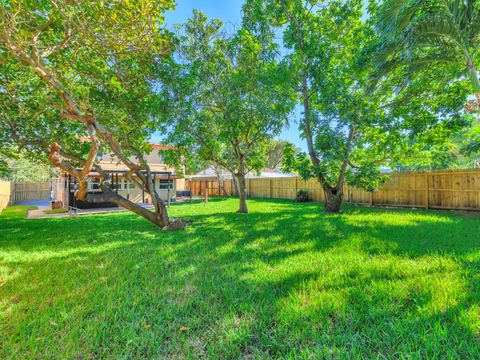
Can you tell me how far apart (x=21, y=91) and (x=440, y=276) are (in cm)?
1008

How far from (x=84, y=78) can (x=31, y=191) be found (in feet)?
85.6

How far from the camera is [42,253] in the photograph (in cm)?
467

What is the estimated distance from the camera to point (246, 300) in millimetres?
2652

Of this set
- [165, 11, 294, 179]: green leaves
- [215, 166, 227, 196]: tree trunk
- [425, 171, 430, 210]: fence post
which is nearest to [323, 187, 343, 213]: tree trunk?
[165, 11, 294, 179]: green leaves

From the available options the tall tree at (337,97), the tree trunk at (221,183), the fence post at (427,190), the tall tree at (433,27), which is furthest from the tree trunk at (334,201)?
the tree trunk at (221,183)

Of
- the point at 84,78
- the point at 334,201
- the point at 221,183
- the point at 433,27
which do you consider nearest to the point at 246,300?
the point at 84,78

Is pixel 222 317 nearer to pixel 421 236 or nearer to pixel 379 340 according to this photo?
pixel 379 340

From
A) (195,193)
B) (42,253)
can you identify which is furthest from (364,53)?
(195,193)

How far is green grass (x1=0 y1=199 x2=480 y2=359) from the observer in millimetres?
1916

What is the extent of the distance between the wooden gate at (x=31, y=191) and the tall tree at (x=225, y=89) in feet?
79.0

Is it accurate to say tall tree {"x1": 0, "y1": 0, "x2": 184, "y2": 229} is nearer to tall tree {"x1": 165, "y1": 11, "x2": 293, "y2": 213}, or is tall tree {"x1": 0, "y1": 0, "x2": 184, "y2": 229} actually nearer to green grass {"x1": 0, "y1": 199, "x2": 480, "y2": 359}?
tall tree {"x1": 165, "y1": 11, "x2": 293, "y2": 213}

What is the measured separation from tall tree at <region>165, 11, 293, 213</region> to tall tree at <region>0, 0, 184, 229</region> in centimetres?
148

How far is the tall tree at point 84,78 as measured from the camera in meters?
4.30

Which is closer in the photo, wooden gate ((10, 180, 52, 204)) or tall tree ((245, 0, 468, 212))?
tall tree ((245, 0, 468, 212))
